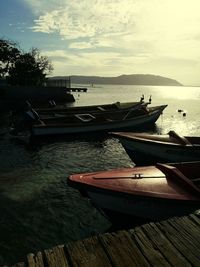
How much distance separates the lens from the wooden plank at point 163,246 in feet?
15.9

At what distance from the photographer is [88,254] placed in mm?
4953

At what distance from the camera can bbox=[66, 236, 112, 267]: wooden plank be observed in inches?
187

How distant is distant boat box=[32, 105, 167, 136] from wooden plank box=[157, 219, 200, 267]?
22.9m

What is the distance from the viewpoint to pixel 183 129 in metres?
40.7

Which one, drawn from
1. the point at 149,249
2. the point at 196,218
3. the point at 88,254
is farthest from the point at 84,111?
the point at 88,254

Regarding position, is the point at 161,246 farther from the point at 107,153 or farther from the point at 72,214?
the point at 107,153

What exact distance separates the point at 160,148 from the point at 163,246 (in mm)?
12918

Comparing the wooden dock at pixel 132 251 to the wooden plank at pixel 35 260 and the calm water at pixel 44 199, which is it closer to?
the wooden plank at pixel 35 260

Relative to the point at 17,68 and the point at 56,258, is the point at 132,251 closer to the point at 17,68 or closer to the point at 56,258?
the point at 56,258

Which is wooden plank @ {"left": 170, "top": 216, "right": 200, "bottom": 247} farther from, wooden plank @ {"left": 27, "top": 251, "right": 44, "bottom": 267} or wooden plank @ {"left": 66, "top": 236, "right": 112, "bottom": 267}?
wooden plank @ {"left": 27, "top": 251, "right": 44, "bottom": 267}

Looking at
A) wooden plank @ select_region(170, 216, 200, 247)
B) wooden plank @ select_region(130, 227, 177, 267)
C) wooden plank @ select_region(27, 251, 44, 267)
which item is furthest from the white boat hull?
wooden plank @ select_region(27, 251, 44, 267)

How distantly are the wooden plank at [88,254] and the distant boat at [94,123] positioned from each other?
76.2ft

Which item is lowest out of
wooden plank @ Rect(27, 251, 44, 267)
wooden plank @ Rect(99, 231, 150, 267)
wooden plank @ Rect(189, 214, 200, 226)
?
wooden plank @ Rect(27, 251, 44, 267)

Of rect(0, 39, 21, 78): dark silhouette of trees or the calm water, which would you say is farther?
rect(0, 39, 21, 78): dark silhouette of trees
